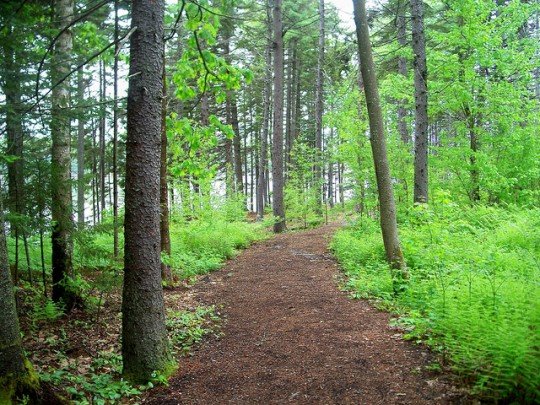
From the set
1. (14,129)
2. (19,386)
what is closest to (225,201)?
(14,129)

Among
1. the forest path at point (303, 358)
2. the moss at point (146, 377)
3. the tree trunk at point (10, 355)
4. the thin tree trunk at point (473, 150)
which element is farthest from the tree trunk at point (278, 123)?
the tree trunk at point (10, 355)

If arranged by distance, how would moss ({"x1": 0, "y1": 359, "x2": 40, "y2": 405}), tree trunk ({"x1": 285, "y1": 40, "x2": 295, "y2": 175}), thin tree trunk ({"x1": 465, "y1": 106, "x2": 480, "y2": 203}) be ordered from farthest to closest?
1. tree trunk ({"x1": 285, "y1": 40, "x2": 295, "y2": 175})
2. thin tree trunk ({"x1": 465, "y1": 106, "x2": 480, "y2": 203})
3. moss ({"x1": 0, "y1": 359, "x2": 40, "y2": 405})

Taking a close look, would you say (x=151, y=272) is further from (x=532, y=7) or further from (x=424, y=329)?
(x=532, y=7)

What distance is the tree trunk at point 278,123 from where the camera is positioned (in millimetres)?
16906

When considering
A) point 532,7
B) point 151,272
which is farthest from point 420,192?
point 151,272

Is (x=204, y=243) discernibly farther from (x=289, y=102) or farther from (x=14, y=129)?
(x=289, y=102)

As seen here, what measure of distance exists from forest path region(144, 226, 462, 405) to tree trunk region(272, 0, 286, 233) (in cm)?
1034

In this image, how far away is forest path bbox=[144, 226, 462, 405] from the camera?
11.5 feet

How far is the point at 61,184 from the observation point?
19.7ft

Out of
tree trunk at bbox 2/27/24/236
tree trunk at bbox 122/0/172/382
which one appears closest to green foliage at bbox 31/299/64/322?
tree trunk at bbox 2/27/24/236

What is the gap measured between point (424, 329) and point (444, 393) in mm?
1241

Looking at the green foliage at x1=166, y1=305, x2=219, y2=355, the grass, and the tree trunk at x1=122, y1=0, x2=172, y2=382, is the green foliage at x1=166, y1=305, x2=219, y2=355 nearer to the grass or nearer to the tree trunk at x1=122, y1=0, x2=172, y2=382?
the grass

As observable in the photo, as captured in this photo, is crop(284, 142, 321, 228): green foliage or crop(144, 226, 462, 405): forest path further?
crop(284, 142, 321, 228): green foliage

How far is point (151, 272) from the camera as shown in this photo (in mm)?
4094
